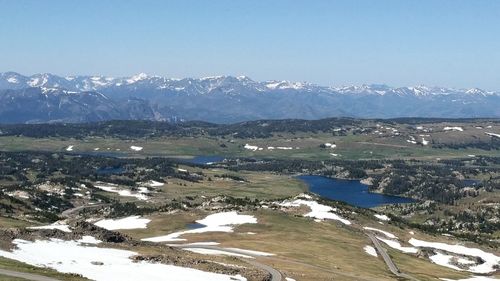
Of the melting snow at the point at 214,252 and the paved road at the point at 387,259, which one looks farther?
the paved road at the point at 387,259

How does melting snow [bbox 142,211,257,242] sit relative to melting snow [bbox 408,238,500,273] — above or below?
above

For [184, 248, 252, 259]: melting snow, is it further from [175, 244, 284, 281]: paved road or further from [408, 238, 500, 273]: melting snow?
[408, 238, 500, 273]: melting snow

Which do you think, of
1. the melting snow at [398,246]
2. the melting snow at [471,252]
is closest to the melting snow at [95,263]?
the melting snow at [398,246]

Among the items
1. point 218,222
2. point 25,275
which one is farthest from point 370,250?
point 25,275

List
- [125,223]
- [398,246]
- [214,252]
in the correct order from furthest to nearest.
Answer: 1. [125,223]
2. [398,246]
3. [214,252]

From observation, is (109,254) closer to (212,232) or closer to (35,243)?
(35,243)

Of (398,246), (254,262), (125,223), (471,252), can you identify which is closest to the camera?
(254,262)

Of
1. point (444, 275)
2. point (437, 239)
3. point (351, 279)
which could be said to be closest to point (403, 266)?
point (444, 275)

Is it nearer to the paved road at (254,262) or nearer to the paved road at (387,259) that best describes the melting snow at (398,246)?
the paved road at (387,259)

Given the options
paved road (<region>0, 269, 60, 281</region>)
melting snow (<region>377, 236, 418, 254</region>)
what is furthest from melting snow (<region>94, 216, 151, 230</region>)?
paved road (<region>0, 269, 60, 281</region>)

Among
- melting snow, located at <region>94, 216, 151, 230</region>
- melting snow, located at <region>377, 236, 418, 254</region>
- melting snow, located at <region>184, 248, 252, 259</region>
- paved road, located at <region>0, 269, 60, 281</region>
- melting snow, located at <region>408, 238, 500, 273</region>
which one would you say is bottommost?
melting snow, located at <region>408, 238, 500, 273</region>

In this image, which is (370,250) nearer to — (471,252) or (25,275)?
(471,252)
